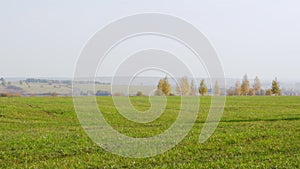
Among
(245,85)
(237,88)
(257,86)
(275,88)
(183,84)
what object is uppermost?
(245,85)

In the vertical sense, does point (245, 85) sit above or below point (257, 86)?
above

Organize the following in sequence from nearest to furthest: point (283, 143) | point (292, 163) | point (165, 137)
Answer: point (292, 163), point (283, 143), point (165, 137)

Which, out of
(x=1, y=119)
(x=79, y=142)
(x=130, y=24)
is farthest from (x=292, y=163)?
(x=1, y=119)

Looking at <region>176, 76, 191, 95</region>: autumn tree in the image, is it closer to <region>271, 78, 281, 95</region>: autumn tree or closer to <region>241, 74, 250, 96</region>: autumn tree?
<region>271, 78, 281, 95</region>: autumn tree

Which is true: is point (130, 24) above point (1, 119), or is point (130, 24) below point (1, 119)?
above

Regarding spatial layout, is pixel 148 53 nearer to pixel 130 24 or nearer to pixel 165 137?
pixel 130 24

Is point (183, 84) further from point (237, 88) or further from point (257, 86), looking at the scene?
point (257, 86)

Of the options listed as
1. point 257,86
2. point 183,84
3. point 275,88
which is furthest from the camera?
point 257,86

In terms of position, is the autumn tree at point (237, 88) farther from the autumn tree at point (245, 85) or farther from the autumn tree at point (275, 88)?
the autumn tree at point (275, 88)

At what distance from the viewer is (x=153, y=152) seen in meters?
15.2

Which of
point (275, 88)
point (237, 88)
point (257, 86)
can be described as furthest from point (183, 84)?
point (257, 86)

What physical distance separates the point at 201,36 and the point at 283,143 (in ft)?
24.1

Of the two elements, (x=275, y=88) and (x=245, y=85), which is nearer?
(x=275, y=88)

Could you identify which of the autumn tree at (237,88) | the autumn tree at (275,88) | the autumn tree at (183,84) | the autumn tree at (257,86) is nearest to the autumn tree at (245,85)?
the autumn tree at (237,88)
